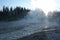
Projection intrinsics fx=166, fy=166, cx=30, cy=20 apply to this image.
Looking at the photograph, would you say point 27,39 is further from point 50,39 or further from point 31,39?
point 50,39

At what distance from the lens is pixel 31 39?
1998 cm

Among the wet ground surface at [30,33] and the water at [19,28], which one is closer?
the wet ground surface at [30,33]

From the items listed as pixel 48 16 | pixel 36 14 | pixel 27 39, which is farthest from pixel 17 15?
pixel 27 39

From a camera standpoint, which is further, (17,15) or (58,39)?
(17,15)

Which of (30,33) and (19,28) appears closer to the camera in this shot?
(30,33)

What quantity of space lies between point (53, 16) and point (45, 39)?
6807cm

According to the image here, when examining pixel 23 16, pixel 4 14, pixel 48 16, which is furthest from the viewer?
pixel 23 16

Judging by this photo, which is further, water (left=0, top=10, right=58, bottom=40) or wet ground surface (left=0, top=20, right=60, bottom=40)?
water (left=0, top=10, right=58, bottom=40)

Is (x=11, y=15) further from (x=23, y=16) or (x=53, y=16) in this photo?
(x=53, y=16)

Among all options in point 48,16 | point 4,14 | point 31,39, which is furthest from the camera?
point 48,16

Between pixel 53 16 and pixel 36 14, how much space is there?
1063cm

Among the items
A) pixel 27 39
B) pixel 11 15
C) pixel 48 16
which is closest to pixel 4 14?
pixel 11 15

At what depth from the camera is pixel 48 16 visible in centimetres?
8881

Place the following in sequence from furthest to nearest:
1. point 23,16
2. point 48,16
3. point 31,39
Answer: point 23,16 → point 48,16 → point 31,39
